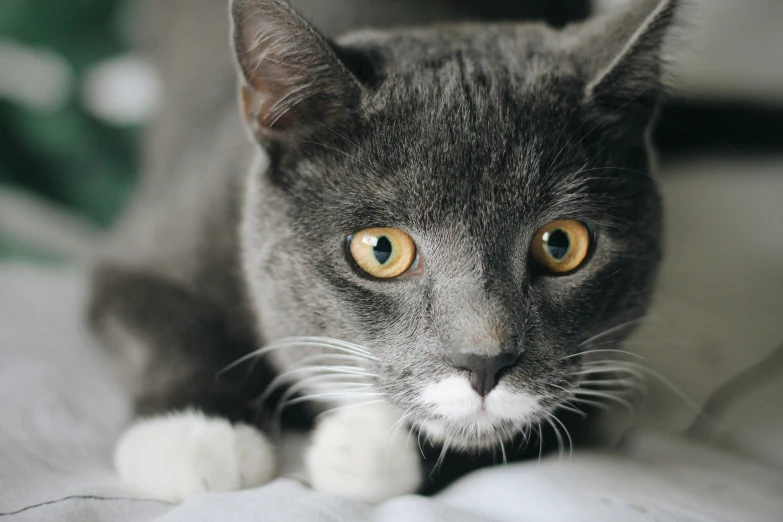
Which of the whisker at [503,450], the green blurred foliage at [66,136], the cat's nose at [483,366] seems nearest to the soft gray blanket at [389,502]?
the whisker at [503,450]

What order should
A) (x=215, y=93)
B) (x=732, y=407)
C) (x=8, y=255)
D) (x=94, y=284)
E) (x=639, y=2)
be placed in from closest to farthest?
(x=639, y=2), (x=732, y=407), (x=94, y=284), (x=215, y=93), (x=8, y=255)

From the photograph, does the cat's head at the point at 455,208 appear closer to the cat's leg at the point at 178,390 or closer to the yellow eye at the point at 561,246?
the yellow eye at the point at 561,246

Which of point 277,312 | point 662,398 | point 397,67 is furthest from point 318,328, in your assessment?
point 662,398

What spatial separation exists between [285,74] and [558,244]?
0.49m

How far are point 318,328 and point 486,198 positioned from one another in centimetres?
34

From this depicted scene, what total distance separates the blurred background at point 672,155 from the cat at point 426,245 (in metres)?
0.19

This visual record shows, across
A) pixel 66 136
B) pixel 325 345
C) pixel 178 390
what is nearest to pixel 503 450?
pixel 325 345

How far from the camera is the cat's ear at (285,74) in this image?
3.28 ft

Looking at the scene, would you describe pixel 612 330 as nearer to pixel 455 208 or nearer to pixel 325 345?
pixel 455 208

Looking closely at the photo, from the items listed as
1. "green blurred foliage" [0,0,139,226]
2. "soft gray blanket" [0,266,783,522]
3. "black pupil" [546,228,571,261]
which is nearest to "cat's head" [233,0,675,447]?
"black pupil" [546,228,571,261]

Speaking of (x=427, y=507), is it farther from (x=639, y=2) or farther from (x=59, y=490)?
(x=639, y=2)

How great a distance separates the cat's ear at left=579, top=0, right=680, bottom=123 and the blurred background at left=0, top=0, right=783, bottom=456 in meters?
0.06

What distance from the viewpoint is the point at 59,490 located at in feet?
3.21

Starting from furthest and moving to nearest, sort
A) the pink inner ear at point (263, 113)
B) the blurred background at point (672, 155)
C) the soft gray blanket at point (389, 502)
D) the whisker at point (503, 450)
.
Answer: the blurred background at point (672, 155)
the pink inner ear at point (263, 113)
the whisker at point (503, 450)
the soft gray blanket at point (389, 502)
